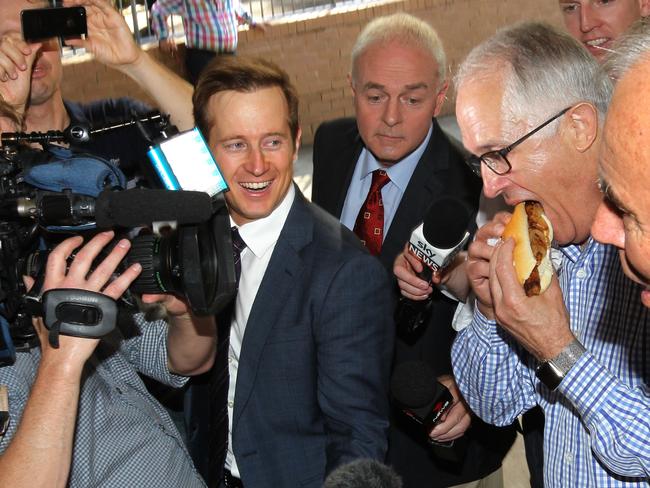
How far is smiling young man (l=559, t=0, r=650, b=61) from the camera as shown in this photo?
10.6 ft

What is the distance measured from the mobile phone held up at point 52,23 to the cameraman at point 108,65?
15cm

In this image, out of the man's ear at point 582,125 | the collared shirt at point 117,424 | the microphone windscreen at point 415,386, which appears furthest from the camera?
the microphone windscreen at point 415,386

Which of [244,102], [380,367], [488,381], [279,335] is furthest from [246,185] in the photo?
[488,381]

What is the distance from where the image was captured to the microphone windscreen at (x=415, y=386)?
2504 mm

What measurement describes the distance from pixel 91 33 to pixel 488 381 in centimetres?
180

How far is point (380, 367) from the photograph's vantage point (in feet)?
7.77

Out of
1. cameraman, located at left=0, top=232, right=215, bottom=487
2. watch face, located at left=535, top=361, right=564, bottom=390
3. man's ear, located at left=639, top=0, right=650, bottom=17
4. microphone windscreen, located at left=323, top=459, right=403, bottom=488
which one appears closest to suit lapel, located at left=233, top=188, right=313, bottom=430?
cameraman, located at left=0, top=232, right=215, bottom=487

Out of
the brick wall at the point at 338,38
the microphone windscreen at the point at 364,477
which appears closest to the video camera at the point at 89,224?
the microphone windscreen at the point at 364,477

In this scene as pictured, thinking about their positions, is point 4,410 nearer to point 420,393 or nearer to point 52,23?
point 420,393

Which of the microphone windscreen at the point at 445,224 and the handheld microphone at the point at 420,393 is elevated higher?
the microphone windscreen at the point at 445,224

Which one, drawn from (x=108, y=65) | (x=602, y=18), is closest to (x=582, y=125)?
(x=602, y=18)

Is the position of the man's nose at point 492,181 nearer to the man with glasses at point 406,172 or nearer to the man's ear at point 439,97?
the man with glasses at point 406,172

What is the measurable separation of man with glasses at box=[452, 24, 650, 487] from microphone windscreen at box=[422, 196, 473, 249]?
6 centimetres

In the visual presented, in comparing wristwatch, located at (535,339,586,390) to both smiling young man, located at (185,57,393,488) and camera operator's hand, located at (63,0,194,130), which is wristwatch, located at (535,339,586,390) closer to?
smiling young man, located at (185,57,393,488)
